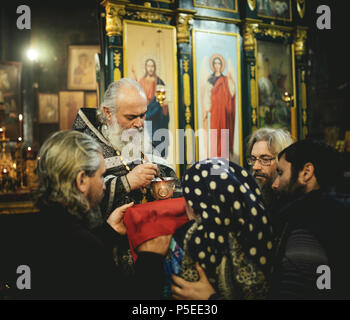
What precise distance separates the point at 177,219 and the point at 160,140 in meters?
4.98

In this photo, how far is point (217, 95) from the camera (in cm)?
689

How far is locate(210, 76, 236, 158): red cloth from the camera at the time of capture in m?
6.87

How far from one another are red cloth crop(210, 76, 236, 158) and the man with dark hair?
16.2 feet

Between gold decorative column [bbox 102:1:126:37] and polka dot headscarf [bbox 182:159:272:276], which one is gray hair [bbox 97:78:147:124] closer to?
polka dot headscarf [bbox 182:159:272:276]

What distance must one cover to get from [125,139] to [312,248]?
1.75 metres

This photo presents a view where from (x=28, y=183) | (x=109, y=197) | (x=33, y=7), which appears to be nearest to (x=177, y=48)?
(x=28, y=183)

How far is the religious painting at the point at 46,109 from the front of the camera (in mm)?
11195

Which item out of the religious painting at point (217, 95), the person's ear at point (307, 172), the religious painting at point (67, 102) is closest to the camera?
the person's ear at point (307, 172)

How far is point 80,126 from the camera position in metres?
2.90

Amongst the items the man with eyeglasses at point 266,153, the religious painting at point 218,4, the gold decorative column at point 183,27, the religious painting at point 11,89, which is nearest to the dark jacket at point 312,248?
the man with eyeglasses at point 266,153

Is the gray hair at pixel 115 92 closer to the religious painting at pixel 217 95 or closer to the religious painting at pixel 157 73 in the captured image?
the religious painting at pixel 157 73

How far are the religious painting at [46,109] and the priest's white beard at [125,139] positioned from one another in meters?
8.88

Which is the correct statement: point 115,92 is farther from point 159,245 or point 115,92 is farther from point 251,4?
point 251,4

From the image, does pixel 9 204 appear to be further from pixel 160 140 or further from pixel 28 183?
pixel 160 140
